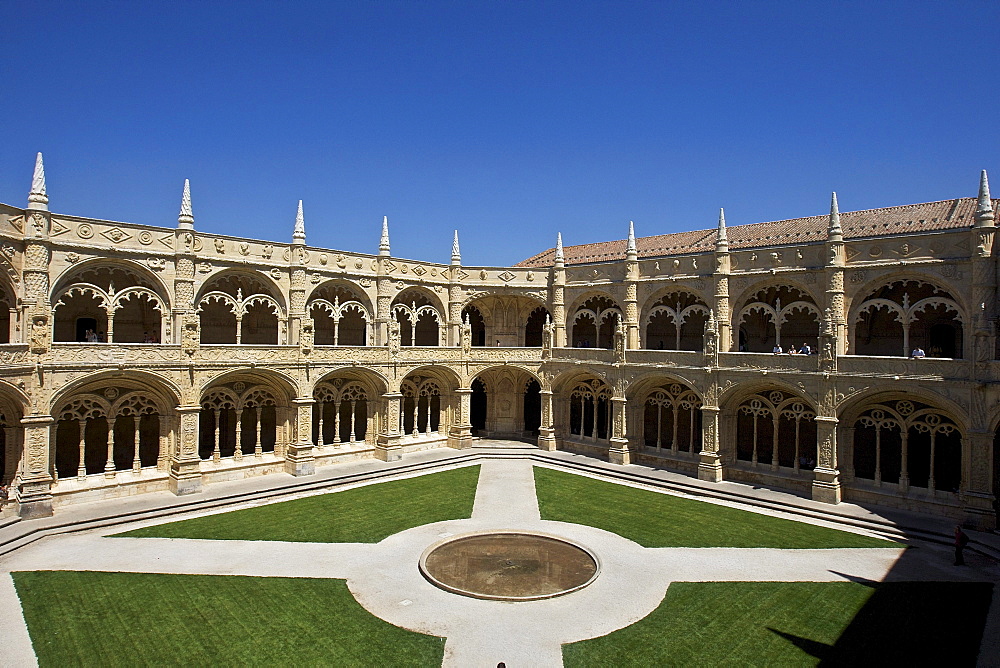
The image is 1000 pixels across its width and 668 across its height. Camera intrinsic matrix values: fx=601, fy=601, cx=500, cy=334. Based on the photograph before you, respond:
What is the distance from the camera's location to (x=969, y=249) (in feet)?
77.4

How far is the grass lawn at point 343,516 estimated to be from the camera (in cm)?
2175

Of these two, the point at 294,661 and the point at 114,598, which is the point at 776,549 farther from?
the point at 114,598

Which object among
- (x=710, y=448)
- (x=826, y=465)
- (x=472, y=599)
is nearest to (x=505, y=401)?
(x=710, y=448)

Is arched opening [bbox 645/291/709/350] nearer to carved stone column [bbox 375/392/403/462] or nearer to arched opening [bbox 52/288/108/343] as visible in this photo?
carved stone column [bbox 375/392/403/462]

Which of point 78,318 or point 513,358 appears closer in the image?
point 78,318

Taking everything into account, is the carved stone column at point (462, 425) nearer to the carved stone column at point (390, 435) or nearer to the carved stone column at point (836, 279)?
the carved stone column at point (390, 435)

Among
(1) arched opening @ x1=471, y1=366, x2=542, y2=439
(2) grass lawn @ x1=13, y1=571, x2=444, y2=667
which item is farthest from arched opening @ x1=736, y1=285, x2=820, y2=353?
(2) grass lawn @ x1=13, y1=571, x2=444, y2=667

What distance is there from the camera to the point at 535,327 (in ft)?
143

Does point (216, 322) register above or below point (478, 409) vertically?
above

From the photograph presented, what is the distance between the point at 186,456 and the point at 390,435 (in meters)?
10.3

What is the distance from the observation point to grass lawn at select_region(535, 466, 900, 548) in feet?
70.5

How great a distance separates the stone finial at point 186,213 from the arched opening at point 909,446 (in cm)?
3134

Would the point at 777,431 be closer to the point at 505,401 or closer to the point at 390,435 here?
the point at 505,401

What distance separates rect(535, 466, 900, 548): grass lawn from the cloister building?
13.4ft
